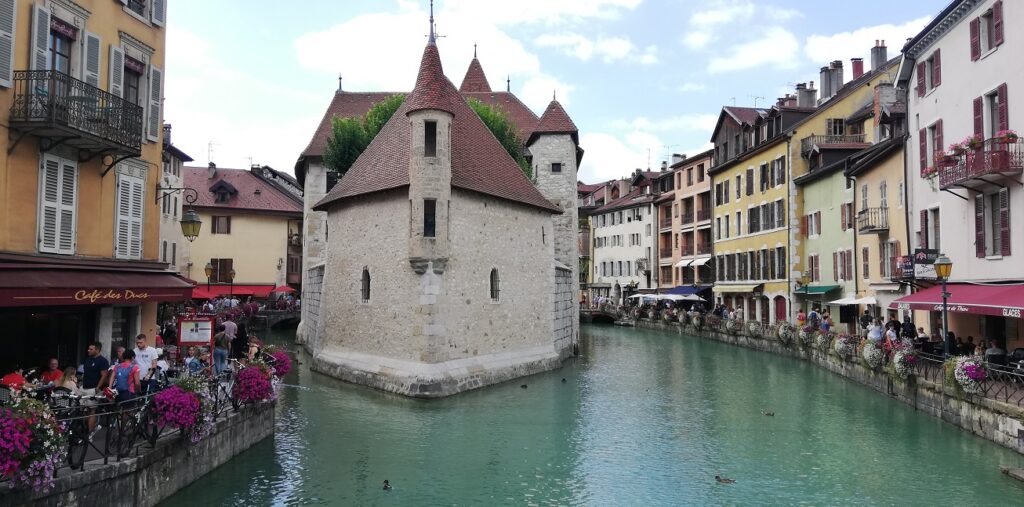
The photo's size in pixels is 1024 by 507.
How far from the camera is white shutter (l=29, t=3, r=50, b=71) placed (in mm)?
12703

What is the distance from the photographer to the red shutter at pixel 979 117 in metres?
19.3

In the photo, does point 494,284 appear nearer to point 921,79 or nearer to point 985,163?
point 985,163

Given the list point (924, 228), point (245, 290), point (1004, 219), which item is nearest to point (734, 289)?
point (924, 228)

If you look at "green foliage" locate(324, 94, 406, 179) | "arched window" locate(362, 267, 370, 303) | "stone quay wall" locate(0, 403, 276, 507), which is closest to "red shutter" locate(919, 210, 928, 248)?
"arched window" locate(362, 267, 370, 303)

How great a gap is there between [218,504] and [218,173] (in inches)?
1946

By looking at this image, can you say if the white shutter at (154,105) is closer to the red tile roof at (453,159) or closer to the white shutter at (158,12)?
the white shutter at (158,12)

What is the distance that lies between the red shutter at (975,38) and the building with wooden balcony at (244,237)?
4425cm

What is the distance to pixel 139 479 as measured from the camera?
10.0 meters

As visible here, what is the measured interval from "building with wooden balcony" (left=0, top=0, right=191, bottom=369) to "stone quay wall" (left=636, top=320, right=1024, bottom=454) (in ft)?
54.0

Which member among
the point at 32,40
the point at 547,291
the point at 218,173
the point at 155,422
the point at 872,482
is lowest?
the point at 872,482

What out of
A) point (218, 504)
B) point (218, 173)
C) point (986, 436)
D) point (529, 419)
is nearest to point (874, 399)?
point (986, 436)

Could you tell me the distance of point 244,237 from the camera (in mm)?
53156

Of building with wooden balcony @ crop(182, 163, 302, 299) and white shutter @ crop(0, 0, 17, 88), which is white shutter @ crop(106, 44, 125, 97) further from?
building with wooden balcony @ crop(182, 163, 302, 299)

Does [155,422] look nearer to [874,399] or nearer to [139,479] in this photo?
[139,479]
